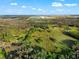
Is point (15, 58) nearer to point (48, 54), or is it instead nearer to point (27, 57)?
point (27, 57)

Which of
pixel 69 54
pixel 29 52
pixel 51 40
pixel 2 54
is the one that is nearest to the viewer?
pixel 69 54

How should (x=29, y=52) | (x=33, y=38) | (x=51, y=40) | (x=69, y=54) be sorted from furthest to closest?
1. (x=33, y=38)
2. (x=51, y=40)
3. (x=29, y=52)
4. (x=69, y=54)

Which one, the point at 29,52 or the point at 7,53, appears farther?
the point at 7,53

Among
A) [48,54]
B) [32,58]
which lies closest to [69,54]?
[48,54]

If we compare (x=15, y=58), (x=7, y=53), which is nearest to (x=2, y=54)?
(x=7, y=53)

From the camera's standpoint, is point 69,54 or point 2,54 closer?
point 69,54

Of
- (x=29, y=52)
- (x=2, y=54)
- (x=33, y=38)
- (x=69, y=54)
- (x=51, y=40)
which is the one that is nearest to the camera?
(x=69, y=54)

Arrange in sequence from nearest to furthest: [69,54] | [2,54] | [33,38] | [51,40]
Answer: [69,54], [2,54], [51,40], [33,38]

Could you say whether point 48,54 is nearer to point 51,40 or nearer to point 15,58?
point 15,58
